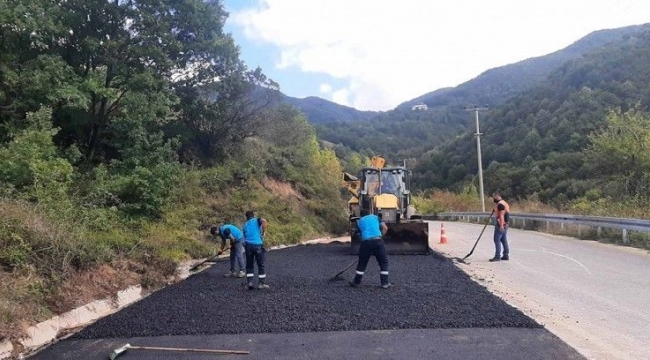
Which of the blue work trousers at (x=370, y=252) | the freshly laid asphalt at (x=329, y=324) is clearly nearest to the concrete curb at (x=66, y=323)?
the freshly laid asphalt at (x=329, y=324)

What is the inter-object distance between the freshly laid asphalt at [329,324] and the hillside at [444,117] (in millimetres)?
84661

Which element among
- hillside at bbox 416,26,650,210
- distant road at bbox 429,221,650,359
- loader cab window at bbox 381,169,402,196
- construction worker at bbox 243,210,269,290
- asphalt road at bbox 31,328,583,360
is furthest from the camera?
hillside at bbox 416,26,650,210

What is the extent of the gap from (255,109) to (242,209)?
6.01 metres

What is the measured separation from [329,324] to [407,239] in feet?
29.2

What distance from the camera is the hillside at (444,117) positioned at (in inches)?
4006

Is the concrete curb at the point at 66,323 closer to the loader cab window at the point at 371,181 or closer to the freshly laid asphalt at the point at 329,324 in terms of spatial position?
the freshly laid asphalt at the point at 329,324

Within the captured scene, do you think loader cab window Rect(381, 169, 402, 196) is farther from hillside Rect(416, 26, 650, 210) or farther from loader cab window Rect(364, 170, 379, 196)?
hillside Rect(416, 26, 650, 210)

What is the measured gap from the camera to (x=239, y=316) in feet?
25.7

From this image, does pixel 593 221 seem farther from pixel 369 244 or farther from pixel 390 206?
pixel 369 244

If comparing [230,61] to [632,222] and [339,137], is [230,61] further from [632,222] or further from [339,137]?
[339,137]

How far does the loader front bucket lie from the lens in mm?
15508

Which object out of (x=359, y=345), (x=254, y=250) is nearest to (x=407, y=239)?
(x=254, y=250)

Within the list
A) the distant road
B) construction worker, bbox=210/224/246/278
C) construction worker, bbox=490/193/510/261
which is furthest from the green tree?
construction worker, bbox=210/224/246/278

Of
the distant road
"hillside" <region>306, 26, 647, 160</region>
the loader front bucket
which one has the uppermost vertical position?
"hillside" <region>306, 26, 647, 160</region>
